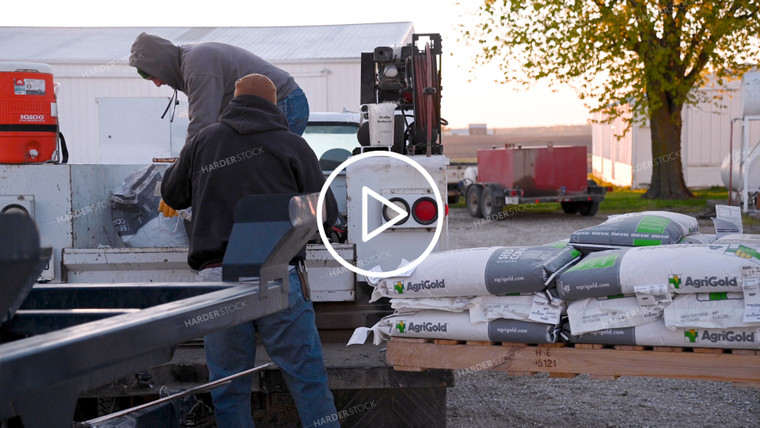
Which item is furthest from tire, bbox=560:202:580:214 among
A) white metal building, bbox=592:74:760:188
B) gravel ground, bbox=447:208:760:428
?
gravel ground, bbox=447:208:760:428

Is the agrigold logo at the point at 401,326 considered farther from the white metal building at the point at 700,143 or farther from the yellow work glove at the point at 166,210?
the white metal building at the point at 700,143

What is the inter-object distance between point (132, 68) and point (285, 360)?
1978cm

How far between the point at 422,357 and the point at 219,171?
1.28 meters

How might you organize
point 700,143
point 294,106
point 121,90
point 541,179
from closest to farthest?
point 294,106 < point 541,179 < point 121,90 < point 700,143

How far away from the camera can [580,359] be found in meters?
3.96

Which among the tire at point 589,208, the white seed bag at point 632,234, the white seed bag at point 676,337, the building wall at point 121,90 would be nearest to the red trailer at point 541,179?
the tire at point 589,208

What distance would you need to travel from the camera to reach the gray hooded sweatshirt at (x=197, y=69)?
454 cm

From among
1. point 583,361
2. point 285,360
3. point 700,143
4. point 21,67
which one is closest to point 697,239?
point 583,361

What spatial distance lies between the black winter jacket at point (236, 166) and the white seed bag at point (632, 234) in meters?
1.55

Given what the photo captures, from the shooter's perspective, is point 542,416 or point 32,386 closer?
point 32,386

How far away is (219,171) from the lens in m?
3.75

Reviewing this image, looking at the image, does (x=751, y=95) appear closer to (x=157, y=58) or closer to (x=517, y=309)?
(x=517, y=309)

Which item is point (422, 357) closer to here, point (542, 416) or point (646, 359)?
point (646, 359)

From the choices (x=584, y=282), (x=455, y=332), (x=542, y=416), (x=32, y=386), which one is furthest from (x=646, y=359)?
(x=32, y=386)
